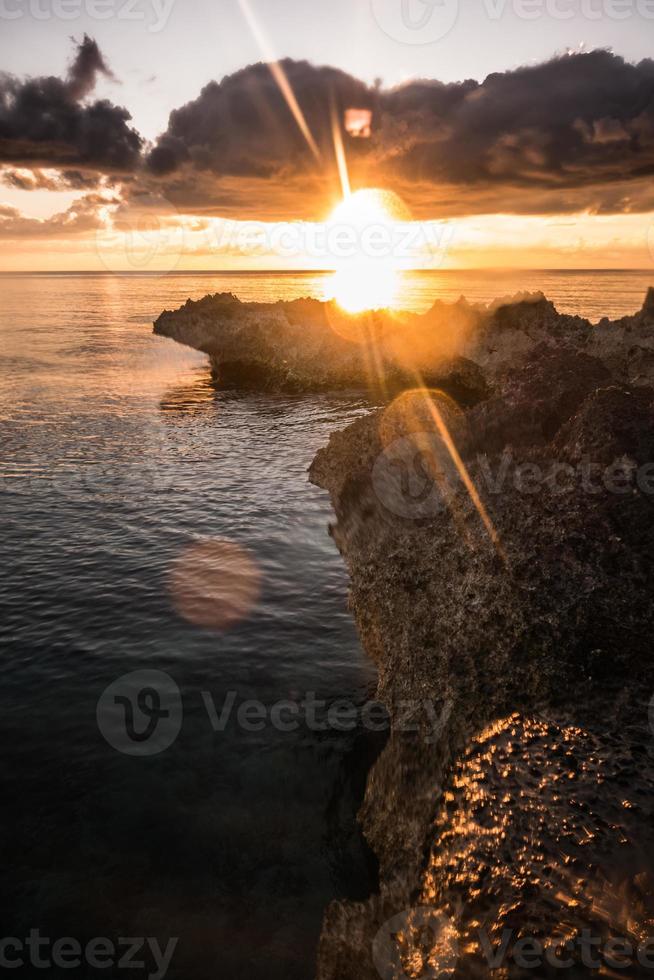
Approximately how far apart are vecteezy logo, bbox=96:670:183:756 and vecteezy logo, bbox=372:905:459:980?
6.37 meters

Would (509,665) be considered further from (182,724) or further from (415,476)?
(182,724)

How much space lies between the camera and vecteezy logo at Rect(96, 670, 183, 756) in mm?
10930

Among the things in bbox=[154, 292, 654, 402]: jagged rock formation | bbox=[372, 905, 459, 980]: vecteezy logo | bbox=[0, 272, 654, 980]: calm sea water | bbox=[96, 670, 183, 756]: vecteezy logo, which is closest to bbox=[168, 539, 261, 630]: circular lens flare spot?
bbox=[0, 272, 654, 980]: calm sea water

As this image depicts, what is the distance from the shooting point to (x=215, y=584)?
56.1ft

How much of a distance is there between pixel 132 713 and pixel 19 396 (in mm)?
39032
